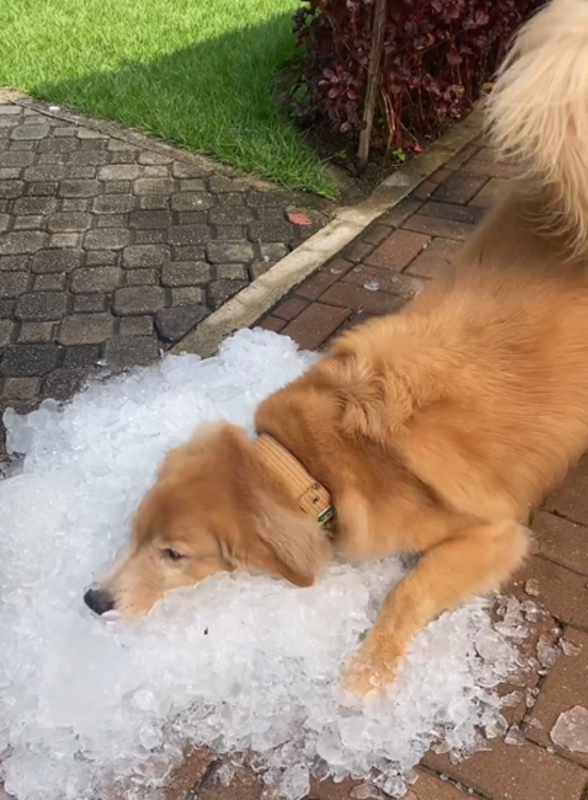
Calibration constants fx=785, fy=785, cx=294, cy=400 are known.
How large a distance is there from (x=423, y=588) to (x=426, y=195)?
9.17 ft

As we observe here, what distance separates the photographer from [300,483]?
83.9 inches

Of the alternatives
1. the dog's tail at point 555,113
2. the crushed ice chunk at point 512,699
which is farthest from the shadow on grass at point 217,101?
the crushed ice chunk at point 512,699

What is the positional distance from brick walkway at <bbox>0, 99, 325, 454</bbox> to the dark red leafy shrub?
26.6 inches

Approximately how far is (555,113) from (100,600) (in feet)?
6.35

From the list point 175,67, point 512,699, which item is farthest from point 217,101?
point 512,699

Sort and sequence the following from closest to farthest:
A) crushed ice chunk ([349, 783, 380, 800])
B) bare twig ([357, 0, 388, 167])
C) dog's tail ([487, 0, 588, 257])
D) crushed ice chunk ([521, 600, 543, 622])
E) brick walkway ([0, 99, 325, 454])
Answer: crushed ice chunk ([349, 783, 380, 800]), dog's tail ([487, 0, 588, 257]), crushed ice chunk ([521, 600, 543, 622]), brick walkway ([0, 99, 325, 454]), bare twig ([357, 0, 388, 167])

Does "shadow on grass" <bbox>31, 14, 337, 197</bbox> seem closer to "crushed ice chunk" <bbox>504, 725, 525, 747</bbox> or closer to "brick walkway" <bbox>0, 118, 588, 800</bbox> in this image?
"brick walkway" <bbox>0, 118, 588, 800</bbox>

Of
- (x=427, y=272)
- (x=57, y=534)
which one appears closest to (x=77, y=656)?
(x=57, y=534)

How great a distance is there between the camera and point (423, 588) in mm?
2391

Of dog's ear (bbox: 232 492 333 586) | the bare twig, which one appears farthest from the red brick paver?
dog's ear (bbox: 232 492 333 586)

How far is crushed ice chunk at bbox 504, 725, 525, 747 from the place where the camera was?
2.19 meters

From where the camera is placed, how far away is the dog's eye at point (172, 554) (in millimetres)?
2172

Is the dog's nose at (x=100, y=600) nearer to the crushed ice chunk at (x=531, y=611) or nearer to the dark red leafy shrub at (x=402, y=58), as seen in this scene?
the crushed ice chunk at (x=531, y=611)

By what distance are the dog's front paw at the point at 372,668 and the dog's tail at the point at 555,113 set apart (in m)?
1.33
